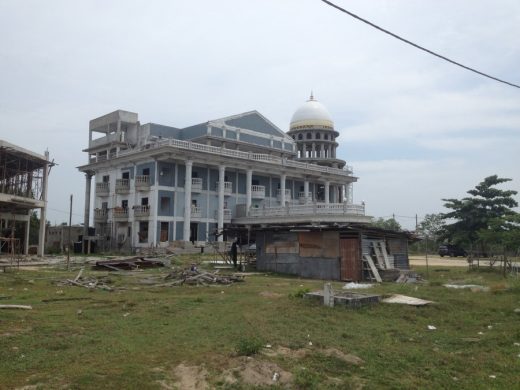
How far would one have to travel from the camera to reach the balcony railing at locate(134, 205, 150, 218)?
48.0m

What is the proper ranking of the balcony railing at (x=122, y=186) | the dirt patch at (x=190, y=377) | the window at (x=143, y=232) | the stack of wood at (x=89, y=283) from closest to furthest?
the dirt patch at (x=190, y=377) < the stack of wood at (x=89, y=283) < the window at (x=143, y=232) < the balcony railing at (x=122, y=186)

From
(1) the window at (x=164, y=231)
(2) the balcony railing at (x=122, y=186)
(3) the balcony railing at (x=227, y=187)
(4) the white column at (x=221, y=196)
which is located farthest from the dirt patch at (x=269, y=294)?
(2) the balcony railing at (x=122, y=186)

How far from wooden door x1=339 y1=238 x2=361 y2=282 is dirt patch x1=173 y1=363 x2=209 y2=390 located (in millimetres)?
17791

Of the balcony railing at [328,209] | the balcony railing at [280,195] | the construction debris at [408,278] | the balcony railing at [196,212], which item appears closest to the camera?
the construction debris at [408,278]

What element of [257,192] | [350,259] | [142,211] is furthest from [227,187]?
[350,259]

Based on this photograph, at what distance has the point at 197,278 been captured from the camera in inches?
840

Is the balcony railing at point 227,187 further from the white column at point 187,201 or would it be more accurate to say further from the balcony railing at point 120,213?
the balcony railing at point 120,213

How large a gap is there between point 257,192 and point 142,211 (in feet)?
44.5

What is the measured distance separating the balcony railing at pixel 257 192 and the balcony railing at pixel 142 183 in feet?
40.3

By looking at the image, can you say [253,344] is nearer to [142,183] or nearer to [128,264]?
[128,264]

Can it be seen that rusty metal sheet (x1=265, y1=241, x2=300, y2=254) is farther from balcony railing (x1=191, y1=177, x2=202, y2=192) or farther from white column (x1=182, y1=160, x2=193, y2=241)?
balcony railing (x1=191, y1=177, x2=202, y2=192)

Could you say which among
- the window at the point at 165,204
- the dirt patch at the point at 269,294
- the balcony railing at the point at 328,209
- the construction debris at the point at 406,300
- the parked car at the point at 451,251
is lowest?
the dirt patch at the point at 269,294

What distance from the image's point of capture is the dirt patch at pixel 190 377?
7.26 m

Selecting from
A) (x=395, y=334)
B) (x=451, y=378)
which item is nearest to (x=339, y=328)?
(x=395, y=334)
